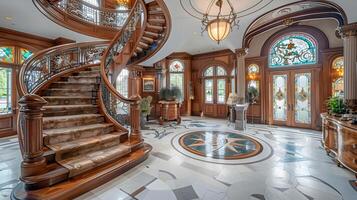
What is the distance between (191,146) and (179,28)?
11.4 feet

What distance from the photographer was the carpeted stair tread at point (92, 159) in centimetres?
231

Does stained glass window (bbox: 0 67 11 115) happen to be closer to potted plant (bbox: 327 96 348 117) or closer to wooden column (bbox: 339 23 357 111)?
potted plant (bbox: 327 96 348 117)

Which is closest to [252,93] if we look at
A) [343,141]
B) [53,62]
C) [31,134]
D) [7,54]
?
[343,141]

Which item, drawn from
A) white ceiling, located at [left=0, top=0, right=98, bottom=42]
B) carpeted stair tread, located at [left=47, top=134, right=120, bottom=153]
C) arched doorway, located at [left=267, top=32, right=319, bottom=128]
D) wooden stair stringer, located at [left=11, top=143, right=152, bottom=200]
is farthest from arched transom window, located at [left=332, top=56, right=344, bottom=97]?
white ceiling, located at [left=0, top=0, right=98, bottom=42]

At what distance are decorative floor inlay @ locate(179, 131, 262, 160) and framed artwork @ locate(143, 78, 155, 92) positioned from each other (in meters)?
4.01

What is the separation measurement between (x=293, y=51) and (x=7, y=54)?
9.81 m

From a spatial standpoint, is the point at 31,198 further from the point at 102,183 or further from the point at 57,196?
the point at 102,183

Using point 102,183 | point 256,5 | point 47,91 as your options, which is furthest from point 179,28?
point 102,183

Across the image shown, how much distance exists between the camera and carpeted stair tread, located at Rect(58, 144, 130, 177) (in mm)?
2311

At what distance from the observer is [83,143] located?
107 inches

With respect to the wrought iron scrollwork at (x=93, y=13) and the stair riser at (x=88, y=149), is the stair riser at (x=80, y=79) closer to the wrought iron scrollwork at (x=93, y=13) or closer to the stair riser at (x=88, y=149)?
the stair riser at (x=88, y=149)

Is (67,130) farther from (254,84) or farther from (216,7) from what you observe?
(254,84)

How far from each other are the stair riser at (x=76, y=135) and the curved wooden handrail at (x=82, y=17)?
3.39m

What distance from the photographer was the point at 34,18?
4395 mm
